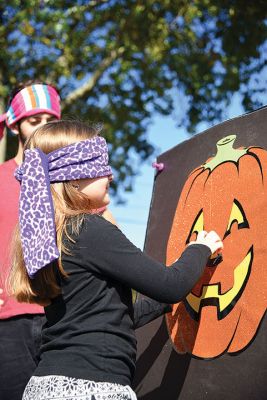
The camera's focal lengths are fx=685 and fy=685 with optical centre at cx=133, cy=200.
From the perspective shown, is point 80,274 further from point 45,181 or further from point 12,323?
point 12,323

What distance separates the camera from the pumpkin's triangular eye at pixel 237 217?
2.44 meters

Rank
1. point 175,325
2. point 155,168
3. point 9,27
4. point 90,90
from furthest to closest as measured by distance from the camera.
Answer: point 90,90, point 9,27, point 155,168, point 175,325

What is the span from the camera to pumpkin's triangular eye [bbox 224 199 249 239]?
2.44 meters

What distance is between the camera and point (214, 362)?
243 cm

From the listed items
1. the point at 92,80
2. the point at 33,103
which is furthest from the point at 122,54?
the point at 33,103

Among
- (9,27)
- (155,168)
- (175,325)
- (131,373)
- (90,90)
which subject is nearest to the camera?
(131,373)

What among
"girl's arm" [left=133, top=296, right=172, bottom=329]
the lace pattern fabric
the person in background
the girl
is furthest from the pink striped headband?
the lace pattern fabric

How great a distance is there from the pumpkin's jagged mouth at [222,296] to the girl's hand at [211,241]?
0.10 meters

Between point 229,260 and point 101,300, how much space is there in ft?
1.78

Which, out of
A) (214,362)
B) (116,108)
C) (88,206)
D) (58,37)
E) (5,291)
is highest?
(58,37)

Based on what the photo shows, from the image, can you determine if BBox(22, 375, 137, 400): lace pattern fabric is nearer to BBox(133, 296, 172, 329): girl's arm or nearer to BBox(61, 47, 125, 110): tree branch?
BBox(133, 296, 172, 329): girl's arm

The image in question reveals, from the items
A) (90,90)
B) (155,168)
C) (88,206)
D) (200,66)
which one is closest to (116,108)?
(90,90)

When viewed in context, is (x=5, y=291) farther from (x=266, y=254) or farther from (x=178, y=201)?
(x=266, y=254)

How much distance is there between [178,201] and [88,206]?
79cm
